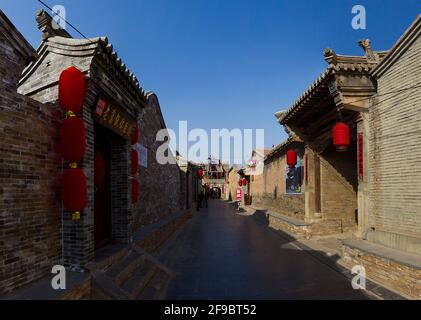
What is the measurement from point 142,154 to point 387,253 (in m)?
7.51

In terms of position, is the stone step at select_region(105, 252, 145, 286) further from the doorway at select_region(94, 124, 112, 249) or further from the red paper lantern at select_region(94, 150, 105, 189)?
the red paper lantern at select_region(94, 150, 105, 189)

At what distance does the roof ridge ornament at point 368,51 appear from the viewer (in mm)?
8102

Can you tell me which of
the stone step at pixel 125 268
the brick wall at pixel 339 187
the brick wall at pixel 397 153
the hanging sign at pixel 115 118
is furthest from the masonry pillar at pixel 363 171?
the hanging sign at pixel 115 118

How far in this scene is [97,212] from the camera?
267 inches

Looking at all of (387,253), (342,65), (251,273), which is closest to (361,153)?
(342,65)

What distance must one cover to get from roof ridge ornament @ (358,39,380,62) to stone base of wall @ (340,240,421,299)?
446 cm

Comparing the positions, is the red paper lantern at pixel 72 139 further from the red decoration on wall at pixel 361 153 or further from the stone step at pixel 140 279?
the red decoration on wall at pixel 361 153

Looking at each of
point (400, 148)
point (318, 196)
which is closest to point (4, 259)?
point (400, 148)

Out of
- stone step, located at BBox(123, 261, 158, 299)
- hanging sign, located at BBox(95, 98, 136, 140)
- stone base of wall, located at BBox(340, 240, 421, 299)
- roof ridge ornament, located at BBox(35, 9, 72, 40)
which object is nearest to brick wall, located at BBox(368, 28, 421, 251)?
stone base of wall, located at BBox(340, 240, 421, 299)

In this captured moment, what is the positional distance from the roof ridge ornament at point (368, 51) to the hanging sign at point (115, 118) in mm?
6034

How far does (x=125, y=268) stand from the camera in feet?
18.9

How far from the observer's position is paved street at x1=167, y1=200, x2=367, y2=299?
5.90m

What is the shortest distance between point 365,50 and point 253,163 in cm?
1715
